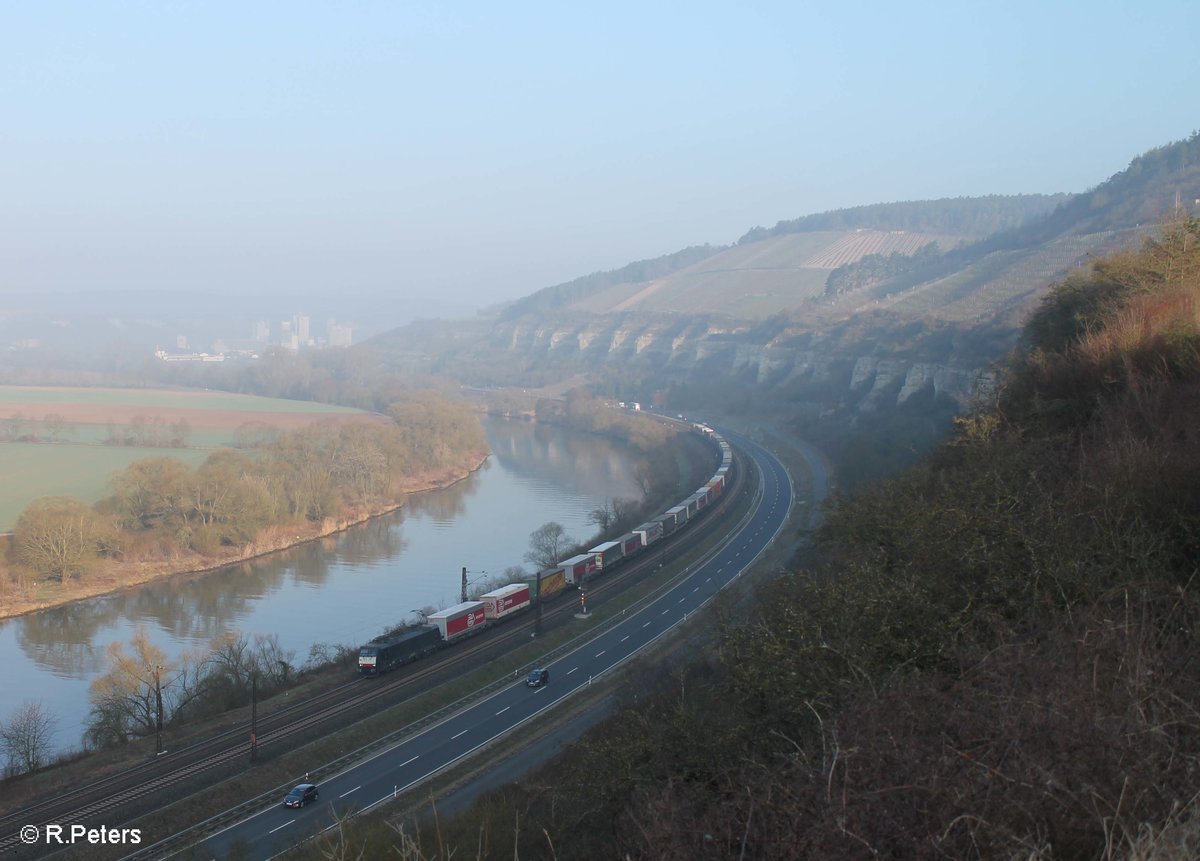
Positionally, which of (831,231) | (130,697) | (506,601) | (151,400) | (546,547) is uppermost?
(831,231)

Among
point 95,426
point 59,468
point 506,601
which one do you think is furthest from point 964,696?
point 95,426

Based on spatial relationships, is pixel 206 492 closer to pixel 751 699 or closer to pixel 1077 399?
pixel 1077 399

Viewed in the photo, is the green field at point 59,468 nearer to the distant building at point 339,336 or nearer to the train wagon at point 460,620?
the train wagon at point 460,620

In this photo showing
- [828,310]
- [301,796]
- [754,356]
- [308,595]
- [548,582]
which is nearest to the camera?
[301,796]

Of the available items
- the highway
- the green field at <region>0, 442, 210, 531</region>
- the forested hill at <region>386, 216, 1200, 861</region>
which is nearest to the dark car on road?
the highway

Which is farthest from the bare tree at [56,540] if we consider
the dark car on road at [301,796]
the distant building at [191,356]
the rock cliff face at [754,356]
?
the distant building at [191,356]

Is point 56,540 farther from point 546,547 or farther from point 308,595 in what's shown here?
point 546,547

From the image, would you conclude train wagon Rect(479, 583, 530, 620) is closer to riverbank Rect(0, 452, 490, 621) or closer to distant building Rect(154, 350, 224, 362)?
riverbank Rect(0, 452, 490, 621)
